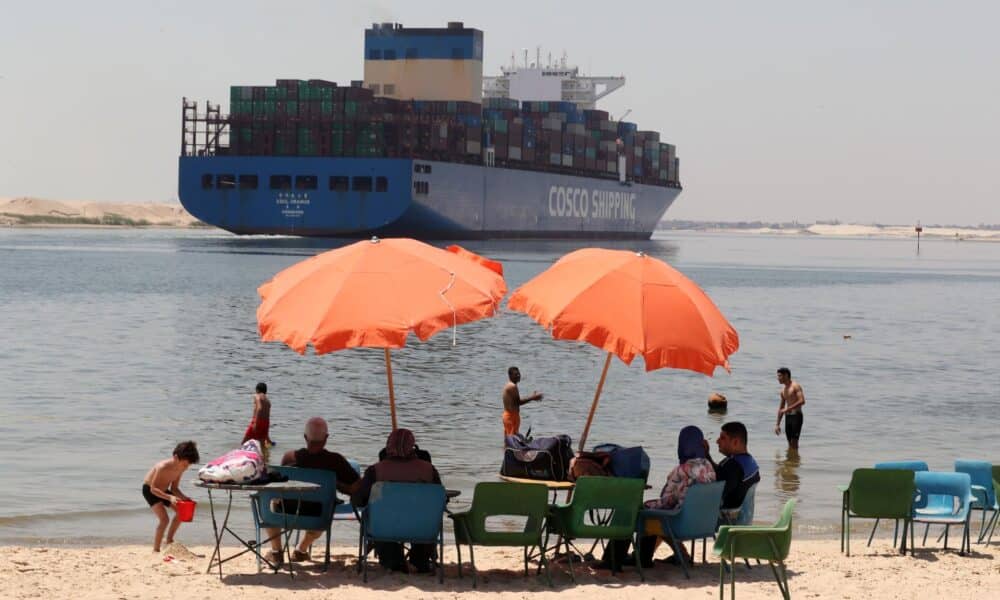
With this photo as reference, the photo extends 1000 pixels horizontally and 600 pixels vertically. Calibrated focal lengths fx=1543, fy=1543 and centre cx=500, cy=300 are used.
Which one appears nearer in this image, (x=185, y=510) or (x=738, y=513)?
(x=738, y=513)

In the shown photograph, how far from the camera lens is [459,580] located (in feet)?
32.2

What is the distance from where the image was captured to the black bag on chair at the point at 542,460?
10.3m

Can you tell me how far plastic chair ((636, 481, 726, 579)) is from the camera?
9.67 metres

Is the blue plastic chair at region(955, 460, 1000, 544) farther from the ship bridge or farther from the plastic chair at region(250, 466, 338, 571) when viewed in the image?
the ship bridge

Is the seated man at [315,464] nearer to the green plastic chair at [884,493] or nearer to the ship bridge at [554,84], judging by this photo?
the green plastic chair at [884,493]

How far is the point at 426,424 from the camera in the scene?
70.3 ft

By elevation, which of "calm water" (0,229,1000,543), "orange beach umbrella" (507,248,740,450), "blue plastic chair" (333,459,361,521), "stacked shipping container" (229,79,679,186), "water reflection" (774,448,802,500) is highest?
"stacked shipping container" (229,79,679,186)

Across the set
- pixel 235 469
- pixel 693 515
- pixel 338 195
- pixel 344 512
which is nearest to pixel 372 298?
pixel 235 469

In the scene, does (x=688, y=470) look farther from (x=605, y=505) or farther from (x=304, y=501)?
(x=304, y=501)

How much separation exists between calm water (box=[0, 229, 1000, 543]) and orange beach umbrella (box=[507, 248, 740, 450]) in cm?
363

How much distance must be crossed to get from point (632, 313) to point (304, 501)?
241 cm

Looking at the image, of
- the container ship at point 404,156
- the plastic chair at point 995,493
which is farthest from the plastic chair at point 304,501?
the container ship at point 404,156

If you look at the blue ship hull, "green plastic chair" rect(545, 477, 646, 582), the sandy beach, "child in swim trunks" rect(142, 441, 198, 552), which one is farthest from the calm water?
the blue ship hull

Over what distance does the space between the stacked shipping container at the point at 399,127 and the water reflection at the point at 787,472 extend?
6862 centimetres
